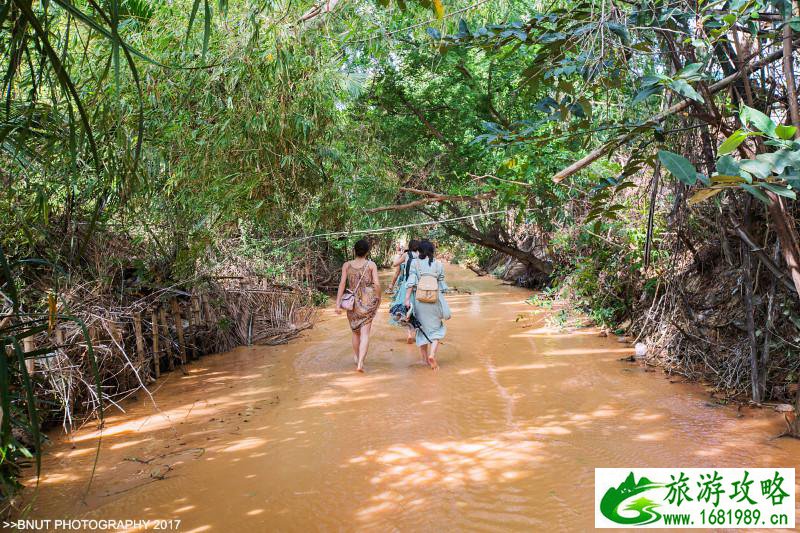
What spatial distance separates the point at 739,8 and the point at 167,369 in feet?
23.1

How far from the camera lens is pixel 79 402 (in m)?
5.61

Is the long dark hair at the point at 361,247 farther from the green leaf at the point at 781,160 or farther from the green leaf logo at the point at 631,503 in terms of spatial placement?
the green leaf at the point at 781,160

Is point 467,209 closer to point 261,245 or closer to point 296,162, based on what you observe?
point 261,245

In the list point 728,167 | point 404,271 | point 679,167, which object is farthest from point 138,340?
point 728,167

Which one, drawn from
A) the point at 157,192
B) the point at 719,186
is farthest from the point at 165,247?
the point at 719,186

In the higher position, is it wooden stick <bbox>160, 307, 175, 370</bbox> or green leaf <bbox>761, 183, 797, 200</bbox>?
green leaf <bbox>761, 183, 797, 200</bbox>

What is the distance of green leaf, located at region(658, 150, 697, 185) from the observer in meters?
2.64

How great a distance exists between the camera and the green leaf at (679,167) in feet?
8.66

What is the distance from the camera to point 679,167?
269 centimetres

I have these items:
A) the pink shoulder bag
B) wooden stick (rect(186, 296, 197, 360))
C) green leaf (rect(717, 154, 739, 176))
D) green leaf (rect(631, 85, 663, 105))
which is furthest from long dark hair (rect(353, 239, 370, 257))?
green leaf (rect(717, 154, 739, 176))

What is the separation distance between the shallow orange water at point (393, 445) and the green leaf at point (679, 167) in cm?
205

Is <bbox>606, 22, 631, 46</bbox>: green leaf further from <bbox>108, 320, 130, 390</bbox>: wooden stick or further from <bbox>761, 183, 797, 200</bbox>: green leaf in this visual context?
<bbox>108, 320, 130, 390</bbox>: wooden stick

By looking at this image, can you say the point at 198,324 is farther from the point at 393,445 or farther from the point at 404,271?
the point at 393,445

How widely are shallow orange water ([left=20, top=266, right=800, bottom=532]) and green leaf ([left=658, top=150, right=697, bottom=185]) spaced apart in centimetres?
205
